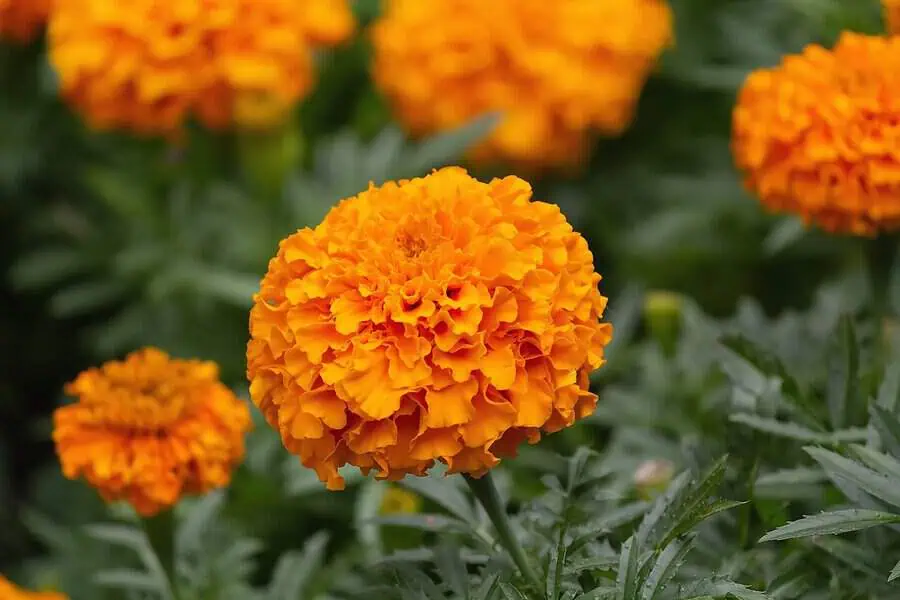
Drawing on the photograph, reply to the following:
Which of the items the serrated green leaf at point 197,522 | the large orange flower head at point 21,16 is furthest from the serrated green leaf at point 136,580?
the large orange flower head at point 21,16

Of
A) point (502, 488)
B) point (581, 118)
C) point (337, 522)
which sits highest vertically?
point (581, 118)

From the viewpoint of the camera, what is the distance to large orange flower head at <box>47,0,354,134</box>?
1.61 meters

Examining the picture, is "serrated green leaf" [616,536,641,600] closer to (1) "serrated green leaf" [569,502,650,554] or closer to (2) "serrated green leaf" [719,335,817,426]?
(1) "serrated green leaf" [569,502,650,554]

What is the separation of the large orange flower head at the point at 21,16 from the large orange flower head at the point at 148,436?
1059 mm

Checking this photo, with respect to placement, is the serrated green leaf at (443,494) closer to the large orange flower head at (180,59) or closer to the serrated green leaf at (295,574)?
the serrated green leaf at (295,574)

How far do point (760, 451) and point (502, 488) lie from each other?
25cm

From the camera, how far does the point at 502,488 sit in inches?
45.7

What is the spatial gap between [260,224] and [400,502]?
63 cm

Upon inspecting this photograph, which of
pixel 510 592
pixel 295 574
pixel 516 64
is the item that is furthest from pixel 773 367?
pixel 516 64

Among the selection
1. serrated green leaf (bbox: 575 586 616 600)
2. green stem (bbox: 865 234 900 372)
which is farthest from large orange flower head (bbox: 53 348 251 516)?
green stem (bbox: 865 234 900 372)

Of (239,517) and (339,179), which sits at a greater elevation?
(339,179)

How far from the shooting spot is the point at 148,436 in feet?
3.44

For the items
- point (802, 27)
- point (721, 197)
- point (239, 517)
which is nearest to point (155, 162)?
point (239, 517)

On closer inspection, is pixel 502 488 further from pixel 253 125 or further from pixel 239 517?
pixel 253 125
